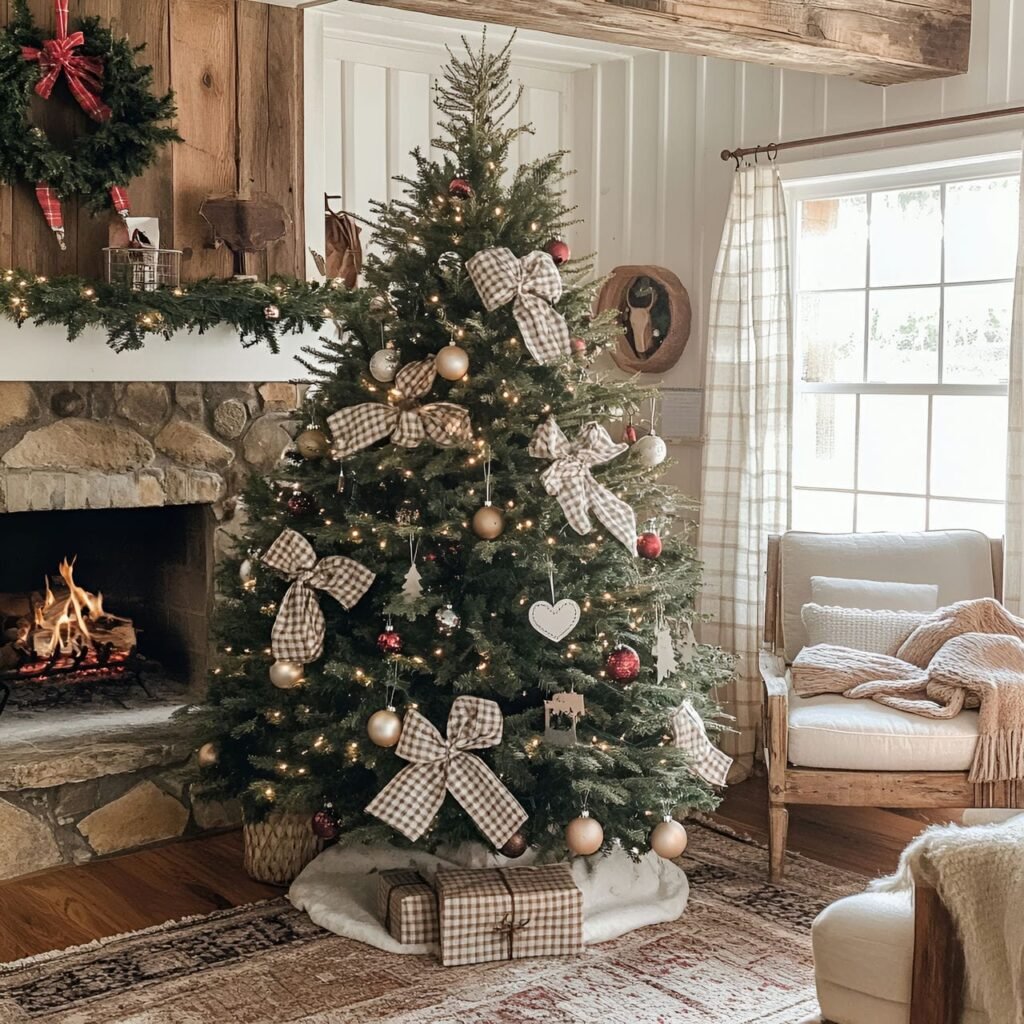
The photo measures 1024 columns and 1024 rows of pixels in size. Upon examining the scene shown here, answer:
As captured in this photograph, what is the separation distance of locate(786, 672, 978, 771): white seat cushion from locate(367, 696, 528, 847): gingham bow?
0.85 meters

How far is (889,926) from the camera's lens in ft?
6.12

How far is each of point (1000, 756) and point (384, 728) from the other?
1.62m

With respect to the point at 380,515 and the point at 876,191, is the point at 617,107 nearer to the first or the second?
the point at 876,191

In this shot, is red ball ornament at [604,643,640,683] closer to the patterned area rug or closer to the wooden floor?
the patterned area rug

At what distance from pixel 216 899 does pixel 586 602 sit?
1295mm

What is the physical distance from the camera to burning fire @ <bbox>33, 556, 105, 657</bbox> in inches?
166

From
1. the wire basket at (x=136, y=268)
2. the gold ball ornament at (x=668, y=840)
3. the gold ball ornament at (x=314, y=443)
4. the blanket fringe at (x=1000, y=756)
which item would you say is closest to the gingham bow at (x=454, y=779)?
the gold ball ornament at (x=668, y=840)

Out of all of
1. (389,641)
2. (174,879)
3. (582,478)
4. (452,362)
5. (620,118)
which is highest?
(620,118)

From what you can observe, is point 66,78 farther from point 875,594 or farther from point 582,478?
point 875,594

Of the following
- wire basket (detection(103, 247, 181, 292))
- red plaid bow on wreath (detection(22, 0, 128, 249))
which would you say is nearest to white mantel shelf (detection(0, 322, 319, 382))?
wire basket (detection(103, 247, 181, 292))

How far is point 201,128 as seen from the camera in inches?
155

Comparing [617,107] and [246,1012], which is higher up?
[617,107]

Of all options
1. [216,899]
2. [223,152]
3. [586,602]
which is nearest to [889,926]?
[586,602]

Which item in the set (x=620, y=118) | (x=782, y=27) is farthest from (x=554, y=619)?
(x=620, y=118)
